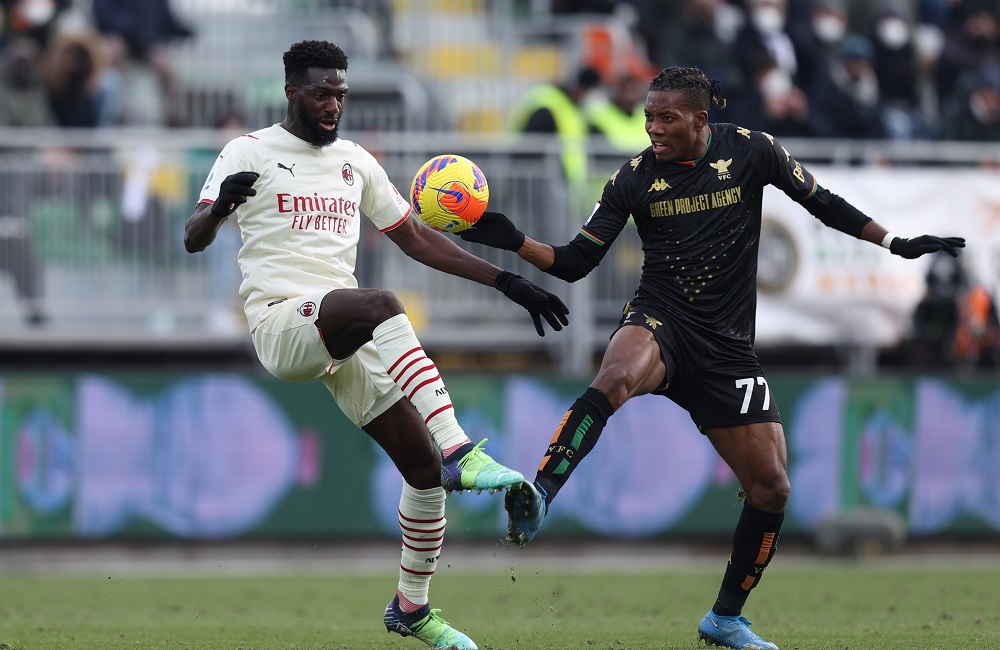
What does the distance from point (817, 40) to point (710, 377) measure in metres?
11.3

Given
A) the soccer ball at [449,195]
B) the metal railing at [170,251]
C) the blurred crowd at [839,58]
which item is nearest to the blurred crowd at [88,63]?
the metal railing at [170,251]

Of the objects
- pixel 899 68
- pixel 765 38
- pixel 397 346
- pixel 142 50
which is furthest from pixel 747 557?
pixel 899 68

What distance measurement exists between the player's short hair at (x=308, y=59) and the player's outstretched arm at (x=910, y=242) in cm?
297

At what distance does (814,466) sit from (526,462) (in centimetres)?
301

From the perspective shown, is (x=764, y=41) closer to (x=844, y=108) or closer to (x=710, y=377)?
(x=844, y=108)

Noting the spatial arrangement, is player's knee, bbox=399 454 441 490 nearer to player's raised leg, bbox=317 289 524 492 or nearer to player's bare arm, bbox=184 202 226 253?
player's raised leg, bbox=317 289 524 492

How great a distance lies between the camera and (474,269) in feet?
25.3

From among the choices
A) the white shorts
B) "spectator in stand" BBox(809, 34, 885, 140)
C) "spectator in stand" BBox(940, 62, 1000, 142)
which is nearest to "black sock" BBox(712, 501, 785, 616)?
the white shorts

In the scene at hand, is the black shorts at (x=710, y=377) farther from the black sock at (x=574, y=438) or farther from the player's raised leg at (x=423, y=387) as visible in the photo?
the player's raised leg at (x=423, y=387)

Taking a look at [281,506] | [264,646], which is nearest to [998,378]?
[281,506]

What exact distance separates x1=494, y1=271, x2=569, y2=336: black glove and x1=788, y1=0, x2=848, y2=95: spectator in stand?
34.8 ft

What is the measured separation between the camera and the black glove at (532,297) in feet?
24.7

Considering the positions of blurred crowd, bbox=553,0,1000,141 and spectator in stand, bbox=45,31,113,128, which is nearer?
spectator in stand, bbox=45,31,113,128

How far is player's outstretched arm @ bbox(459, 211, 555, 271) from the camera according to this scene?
7.69 meters
